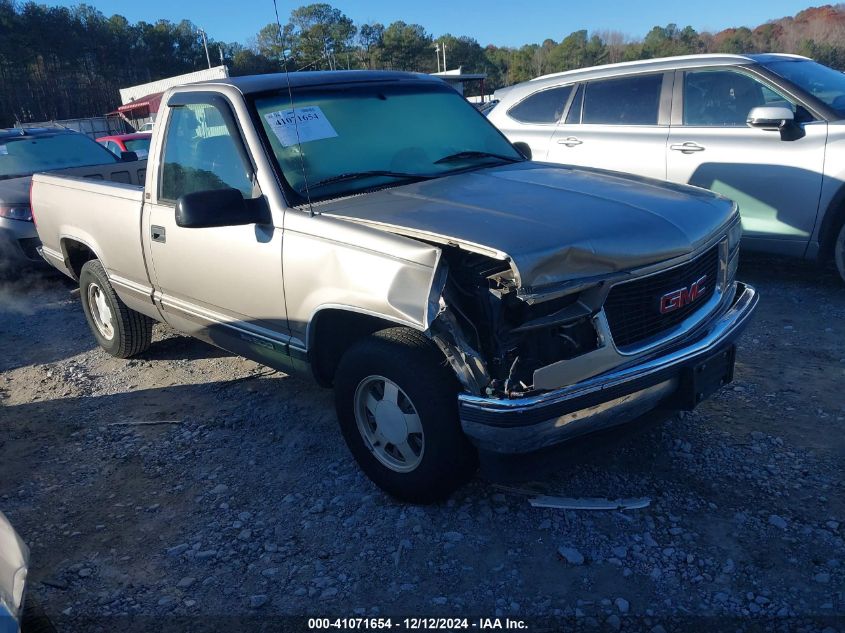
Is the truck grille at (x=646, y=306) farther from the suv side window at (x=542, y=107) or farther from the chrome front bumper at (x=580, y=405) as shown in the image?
the suv side window at (x=542, y=107)

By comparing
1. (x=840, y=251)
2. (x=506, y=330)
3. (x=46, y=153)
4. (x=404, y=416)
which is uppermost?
(x=46, y=153)

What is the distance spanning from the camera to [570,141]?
22.4ft

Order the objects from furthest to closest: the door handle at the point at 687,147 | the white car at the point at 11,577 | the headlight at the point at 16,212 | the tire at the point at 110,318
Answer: the headlight at the point at 16,212, the door handle at the point at 687,147, the tire at the point at 110,318, the white car at the point at 11,577

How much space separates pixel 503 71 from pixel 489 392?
61774 millimetres

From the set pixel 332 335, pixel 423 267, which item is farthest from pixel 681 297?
pixel 332 335

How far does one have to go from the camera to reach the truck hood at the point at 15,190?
7287 millimetres

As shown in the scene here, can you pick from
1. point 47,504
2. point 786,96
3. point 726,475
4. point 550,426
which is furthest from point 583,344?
point 786,96

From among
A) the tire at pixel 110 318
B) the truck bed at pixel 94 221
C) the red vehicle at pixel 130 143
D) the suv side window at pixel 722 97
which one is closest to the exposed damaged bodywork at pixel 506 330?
the truck bed at pixel 94 221

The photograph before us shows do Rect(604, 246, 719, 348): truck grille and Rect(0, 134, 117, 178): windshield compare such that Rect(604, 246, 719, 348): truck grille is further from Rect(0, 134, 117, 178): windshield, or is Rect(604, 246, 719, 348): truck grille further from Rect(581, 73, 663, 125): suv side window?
Rect(0, 134, 117, 178): windshield

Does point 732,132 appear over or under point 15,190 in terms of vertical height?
over

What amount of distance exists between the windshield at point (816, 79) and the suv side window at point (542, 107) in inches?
76.9

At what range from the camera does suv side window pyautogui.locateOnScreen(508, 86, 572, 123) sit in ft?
23.1

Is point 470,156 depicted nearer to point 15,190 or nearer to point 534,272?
point 534,272

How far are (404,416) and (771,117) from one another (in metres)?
4.28
